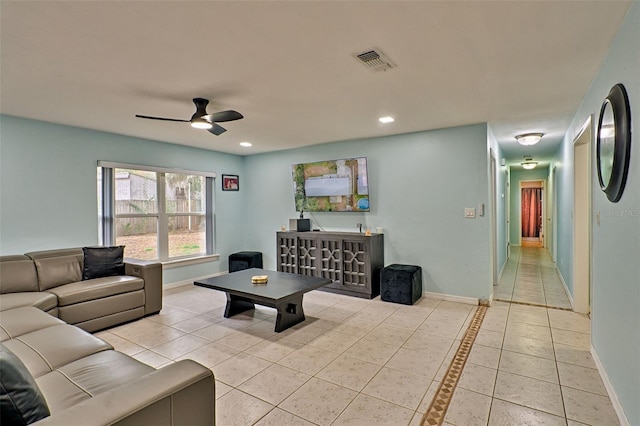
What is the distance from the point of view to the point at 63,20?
72.2 inches

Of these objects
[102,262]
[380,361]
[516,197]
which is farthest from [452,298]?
[516,197]

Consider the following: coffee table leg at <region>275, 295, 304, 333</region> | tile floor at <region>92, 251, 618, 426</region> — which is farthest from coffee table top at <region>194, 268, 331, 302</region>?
tile floor at <region>92, 251, 618, 426</region>

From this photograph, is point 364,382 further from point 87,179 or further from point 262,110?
point 87,179

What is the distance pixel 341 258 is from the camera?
4.88 m

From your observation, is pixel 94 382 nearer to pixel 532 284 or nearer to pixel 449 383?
pixel 449 383

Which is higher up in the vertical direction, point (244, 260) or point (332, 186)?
point (332, 186)

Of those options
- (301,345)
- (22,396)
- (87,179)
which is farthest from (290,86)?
(87,179)

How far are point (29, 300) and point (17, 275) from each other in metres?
0.54

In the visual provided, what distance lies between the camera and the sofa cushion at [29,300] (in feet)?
9.33

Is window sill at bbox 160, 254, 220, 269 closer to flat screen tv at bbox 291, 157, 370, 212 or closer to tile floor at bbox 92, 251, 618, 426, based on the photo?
tile floor at bbox 92, 251, 618, 426

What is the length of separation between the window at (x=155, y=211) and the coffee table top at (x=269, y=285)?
1944 mm

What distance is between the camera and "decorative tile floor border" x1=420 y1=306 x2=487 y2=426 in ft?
6.58

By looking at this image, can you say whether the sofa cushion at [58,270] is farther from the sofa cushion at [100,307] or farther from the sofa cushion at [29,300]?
the sofa cushion at [100,307]

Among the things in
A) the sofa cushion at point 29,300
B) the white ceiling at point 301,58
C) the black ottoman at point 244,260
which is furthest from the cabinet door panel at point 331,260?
the sofa cushion at point 29,300
